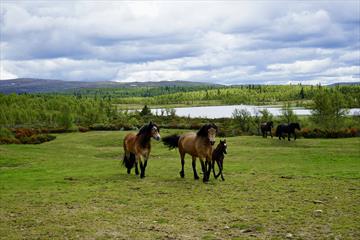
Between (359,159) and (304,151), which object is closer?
(359,159)

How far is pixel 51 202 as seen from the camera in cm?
1361

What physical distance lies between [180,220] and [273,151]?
66.4 ft

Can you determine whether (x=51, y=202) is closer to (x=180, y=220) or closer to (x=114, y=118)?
(x=180, y=220)

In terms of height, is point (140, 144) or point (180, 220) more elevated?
point (140, 144)

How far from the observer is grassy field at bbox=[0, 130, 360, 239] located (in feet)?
31.5

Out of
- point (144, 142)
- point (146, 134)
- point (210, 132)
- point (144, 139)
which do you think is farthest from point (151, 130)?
point (210, 132)

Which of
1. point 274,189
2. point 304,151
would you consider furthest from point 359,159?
point 274,189

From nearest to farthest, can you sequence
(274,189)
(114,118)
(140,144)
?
(274,189), (140,144), (114,118)

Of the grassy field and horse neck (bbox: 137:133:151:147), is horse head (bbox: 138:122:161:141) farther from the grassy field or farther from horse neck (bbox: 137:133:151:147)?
the grassy field

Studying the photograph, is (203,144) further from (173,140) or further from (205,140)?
(173,140)

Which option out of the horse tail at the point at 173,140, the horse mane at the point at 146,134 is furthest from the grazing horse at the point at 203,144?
the horse mane at the point at 146,134

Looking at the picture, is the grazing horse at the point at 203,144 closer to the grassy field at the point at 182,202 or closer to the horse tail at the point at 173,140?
the grassy field at the point at 182,202

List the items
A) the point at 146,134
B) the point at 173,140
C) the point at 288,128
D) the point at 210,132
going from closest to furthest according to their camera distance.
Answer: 1. the point at 210,132
2. the point at 146,134
3. the point at 173,140
4. the point at 288,128

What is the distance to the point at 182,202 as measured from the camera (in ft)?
42.0
